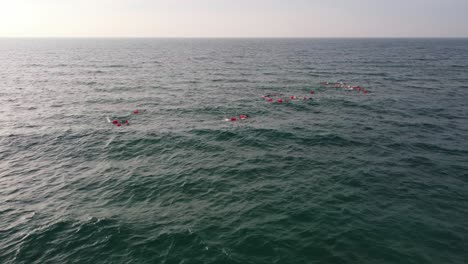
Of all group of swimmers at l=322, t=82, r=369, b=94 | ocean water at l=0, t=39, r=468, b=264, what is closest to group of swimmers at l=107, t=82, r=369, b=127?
group of swimmers at l=322, t=82, r=369, b=94

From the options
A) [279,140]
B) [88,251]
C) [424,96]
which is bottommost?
[88,251]

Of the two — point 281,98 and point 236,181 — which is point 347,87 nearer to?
point 281,98

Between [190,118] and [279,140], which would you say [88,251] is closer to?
[279,140]

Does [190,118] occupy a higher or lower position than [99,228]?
higher

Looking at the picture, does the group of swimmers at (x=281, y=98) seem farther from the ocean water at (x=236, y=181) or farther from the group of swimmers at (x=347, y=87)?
the ocean water at (x=236, y=181)

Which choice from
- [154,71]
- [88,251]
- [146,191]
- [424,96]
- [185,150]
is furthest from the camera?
[154,71]

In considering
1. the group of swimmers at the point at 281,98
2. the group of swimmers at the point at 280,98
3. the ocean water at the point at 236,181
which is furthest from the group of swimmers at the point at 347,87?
the group of swimmers at the point at 280,98

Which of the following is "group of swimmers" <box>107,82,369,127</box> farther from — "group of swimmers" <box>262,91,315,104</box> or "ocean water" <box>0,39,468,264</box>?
"ocean water" <box>0,39,468,264</box>

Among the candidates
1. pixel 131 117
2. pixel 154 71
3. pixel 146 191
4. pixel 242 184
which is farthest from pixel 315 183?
pixel 154 71
